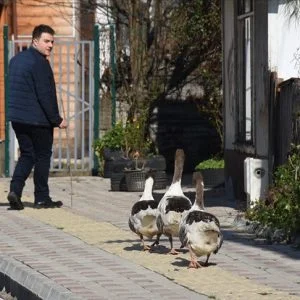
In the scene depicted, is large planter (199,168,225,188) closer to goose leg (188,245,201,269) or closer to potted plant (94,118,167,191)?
potted plant (94,118,167,191)

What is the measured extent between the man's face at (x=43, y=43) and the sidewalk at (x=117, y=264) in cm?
190

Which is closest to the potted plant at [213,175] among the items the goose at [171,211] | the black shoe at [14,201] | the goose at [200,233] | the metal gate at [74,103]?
the metal gate at [74,103]

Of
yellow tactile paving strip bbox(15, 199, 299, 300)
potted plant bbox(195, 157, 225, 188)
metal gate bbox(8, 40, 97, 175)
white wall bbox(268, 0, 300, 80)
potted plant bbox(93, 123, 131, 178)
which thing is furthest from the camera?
metal gate bbox(8, 40, 97, 175)

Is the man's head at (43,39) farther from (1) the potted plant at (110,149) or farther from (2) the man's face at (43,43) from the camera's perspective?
(1) the potted plant at (110,149)

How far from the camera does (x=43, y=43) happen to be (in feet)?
48.3

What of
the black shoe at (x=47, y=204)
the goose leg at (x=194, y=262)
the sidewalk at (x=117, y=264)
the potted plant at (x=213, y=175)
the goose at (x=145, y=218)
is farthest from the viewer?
the potted plant at (x=213, y=175)

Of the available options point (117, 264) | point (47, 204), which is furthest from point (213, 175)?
point (117, 264)

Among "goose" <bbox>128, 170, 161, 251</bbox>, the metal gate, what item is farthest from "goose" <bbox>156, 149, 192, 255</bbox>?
the metal gate

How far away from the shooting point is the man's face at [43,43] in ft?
48.3

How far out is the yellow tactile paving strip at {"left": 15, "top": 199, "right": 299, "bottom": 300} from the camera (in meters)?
8.96

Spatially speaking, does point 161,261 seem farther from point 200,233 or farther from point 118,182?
point 118,182

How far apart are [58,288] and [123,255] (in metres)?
1.85

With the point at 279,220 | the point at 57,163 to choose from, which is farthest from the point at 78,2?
the point at 279,220

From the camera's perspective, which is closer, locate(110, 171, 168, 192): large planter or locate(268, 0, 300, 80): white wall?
locate(268, 0, 300, 80): white wall
